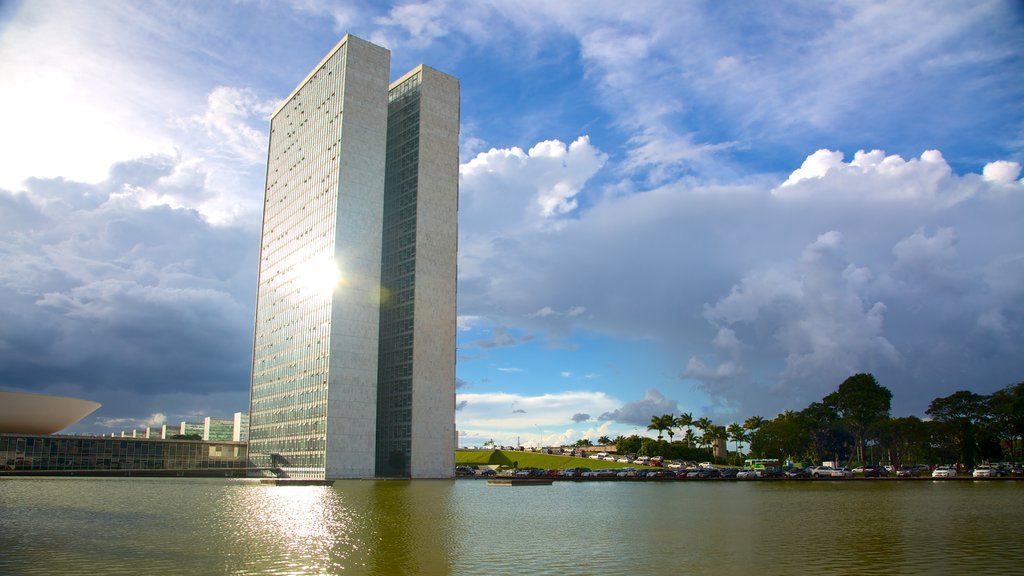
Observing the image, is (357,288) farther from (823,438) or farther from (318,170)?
(823,438)

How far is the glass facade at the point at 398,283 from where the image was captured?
133875mm

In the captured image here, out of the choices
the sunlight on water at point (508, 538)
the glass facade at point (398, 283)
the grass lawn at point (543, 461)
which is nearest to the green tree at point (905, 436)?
the grass lawn at point (543, 461)

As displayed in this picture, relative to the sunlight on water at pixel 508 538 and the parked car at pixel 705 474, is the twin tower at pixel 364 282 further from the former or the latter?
the sunlight on water at pixel 508 538

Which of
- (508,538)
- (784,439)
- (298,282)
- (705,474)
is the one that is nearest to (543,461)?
(784,439)

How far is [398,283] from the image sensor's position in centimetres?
13975

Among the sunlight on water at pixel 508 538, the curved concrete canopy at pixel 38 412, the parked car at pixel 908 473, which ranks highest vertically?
the curved concrete canopy at pixel 38 412

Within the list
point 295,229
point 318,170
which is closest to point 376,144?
point 318,170

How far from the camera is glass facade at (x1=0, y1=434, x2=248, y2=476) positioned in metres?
130

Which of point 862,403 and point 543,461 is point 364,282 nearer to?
point 543,461

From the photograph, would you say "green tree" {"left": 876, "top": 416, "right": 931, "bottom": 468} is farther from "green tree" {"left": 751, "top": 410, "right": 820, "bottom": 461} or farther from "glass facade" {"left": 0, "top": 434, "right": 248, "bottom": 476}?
"glass facade" {"left": 0, "top": 434, "right": 248, "bottom": 476}

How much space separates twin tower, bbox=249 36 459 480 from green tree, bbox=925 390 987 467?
8743cm

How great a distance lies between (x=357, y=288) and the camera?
127 m

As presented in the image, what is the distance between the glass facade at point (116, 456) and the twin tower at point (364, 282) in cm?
899

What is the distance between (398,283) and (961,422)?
102m
